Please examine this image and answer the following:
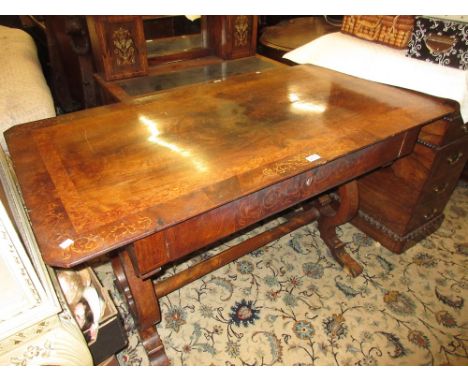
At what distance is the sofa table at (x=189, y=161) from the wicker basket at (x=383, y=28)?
26cm

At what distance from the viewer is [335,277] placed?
1.83 m

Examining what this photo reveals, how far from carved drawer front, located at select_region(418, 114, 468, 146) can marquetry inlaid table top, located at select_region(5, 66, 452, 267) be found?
0.17 metres

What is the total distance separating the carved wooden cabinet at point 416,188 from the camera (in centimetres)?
163

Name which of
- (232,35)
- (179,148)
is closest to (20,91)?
(179,148)

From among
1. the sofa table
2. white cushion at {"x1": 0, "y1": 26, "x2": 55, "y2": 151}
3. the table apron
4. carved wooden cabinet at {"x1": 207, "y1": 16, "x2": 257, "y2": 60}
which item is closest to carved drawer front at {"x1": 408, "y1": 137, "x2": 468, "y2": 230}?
the sofa table

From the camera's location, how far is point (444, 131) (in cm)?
156

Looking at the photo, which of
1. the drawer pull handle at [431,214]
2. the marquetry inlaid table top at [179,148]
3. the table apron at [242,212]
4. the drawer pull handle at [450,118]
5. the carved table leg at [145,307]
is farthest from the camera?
the drawer pull handle at [431,214]

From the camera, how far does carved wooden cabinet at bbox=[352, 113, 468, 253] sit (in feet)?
5.34

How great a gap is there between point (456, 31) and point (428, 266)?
125cm

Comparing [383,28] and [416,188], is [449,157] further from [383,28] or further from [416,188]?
[383,28]

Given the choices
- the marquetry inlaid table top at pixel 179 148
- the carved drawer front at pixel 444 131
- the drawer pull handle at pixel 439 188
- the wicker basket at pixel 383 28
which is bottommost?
the drawer pull handle at pixel 439 188

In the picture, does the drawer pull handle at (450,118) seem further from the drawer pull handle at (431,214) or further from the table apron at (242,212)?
the drawer pull handle at (431,214)

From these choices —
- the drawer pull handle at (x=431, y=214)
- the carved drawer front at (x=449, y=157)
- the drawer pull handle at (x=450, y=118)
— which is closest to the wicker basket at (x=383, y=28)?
the drawer pull handle at (x=450, y=118)

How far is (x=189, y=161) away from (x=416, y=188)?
134cm
